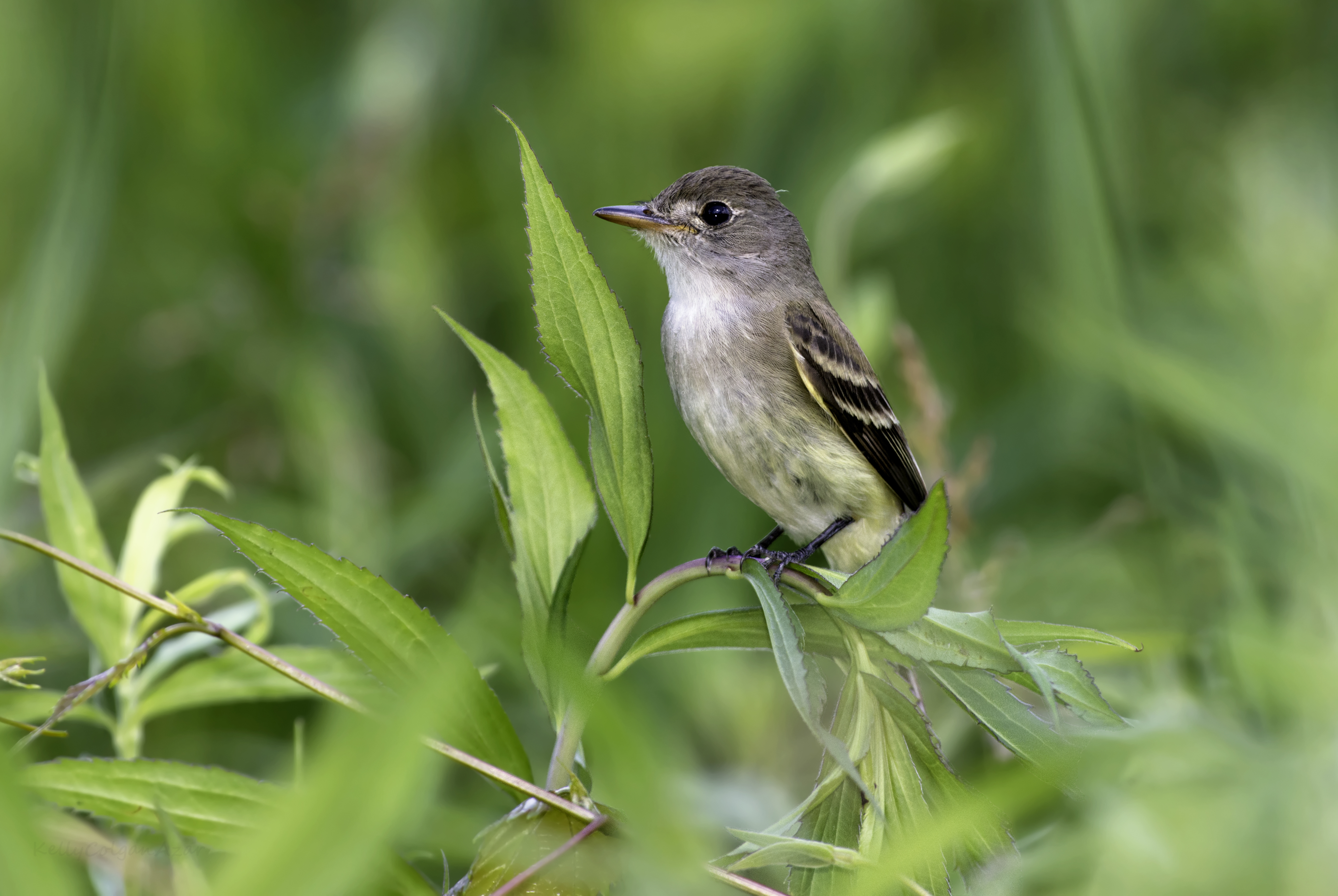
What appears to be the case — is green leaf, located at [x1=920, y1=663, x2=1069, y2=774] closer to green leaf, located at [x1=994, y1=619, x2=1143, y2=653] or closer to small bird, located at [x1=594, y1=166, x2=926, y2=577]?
green leaf, located at [x1=994, y1=619, x2=1143, y2=653]

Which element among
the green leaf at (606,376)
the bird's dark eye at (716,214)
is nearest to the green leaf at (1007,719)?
the green leaf at (606,376)

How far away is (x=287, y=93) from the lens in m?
4.39

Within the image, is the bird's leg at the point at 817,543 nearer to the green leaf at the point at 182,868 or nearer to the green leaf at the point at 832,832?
the green leaf at the point at 832,832

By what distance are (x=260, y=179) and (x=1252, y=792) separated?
3.76 meters

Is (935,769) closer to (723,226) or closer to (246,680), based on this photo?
(246,680)

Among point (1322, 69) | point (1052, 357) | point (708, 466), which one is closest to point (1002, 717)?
point (708, 466)

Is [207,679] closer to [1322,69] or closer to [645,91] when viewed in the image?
[645,91]

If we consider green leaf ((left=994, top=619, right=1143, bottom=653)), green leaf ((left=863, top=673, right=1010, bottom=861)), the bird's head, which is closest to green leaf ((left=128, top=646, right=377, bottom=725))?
green leaf ((left=863, top=673, right=1010, bottom=861))

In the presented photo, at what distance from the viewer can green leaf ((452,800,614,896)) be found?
1.17 m

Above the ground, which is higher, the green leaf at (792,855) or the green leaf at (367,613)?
the green leaf at (367,613)

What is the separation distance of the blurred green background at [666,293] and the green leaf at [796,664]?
26 centimetres

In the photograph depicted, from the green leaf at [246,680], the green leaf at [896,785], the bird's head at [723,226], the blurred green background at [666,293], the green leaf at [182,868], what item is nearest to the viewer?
the green leaf at [182,868]

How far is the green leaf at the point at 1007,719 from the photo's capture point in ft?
3.83

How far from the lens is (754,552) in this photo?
2451mm
